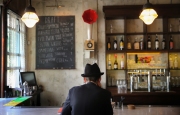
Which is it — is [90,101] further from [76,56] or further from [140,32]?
[140,32]

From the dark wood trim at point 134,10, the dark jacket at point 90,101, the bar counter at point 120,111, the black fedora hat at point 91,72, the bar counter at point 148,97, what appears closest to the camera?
the dark jacket at point 90,101

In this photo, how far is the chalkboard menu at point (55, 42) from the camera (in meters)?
5.50

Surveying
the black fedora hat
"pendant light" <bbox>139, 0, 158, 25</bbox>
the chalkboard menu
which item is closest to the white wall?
the chalkboard menu

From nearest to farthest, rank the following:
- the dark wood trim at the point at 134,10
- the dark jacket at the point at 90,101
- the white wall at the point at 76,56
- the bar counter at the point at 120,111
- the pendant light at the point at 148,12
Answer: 1. the dark jacket at the point at 90,101
2. the bar counter at the point at 120,111
3. the pendant light at the point at 148,12
4. the dark wood trim at the point at 134,10
5. the white wall at the point at 76,56

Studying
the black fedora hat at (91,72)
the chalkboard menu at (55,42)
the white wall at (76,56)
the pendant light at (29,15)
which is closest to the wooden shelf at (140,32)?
the white wall at (76,56)

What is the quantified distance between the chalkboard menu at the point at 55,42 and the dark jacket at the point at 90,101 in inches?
137

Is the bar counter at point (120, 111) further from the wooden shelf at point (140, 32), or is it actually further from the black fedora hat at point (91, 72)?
the wooden shelf at point (140, 32)

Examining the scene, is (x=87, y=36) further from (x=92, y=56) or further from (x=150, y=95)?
(x=150, y=95)

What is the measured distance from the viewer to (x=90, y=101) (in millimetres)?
1967

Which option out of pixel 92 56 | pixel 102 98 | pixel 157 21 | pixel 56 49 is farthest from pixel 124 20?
pixel 102 98

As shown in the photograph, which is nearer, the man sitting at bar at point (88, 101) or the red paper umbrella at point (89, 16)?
the man sitting at bar at point (88, 101)

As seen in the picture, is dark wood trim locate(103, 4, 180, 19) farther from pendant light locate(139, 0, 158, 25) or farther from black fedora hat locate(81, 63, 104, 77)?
black fedora hat locate(81, 63, 104, 77)

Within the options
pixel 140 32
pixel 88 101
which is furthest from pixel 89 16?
pixel 88 101

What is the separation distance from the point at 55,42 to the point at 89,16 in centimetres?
105
